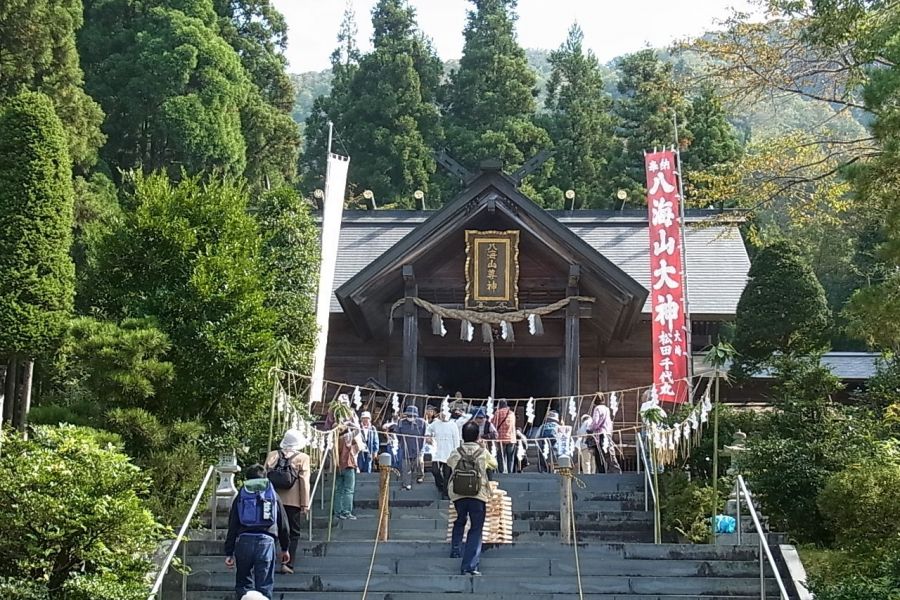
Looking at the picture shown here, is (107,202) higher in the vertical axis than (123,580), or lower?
higher

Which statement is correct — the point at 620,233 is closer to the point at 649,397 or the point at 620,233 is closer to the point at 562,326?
the point at 562,326

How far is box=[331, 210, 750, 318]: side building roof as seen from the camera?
83.0ft

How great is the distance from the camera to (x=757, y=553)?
40.7ft

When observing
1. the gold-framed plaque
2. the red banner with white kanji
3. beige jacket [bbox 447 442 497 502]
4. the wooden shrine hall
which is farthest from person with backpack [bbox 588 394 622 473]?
beige jacket [bbox 447 442 497 502]

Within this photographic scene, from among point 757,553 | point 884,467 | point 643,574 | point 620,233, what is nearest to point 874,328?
point 884,467

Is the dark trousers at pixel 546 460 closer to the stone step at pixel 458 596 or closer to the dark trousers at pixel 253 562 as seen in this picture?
the stone step at pixel 458 596

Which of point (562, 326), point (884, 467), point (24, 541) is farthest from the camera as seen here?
point (562, 326)

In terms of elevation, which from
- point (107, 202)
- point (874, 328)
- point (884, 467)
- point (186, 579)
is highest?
point (107, 202)

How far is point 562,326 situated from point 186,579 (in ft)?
41.2

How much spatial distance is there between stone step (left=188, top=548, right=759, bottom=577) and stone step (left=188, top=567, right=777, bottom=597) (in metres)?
0.13

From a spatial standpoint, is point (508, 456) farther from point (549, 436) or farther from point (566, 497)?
point (566, 497)

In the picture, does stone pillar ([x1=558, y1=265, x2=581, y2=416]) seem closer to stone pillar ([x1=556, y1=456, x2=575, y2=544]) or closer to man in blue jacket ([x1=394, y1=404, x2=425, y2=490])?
man in blue jacket ([x1=394, y1=404, x2=425, y2=490])

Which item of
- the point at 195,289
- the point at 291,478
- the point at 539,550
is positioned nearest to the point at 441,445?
the point at 539,550

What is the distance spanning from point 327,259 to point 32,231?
5230 millimetres
